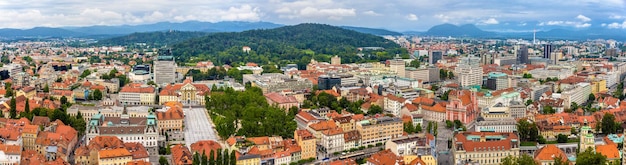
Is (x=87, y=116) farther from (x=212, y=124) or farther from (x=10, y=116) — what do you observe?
(x=212, y=124)

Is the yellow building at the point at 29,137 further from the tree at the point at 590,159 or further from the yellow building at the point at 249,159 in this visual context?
the tree at the point at 590,159

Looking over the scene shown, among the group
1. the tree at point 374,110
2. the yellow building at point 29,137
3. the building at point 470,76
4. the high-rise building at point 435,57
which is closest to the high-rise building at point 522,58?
the high-rise building at point 435,57

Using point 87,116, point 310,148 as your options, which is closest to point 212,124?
point 87,116

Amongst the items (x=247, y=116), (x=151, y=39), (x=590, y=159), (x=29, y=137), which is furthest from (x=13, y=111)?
(x=151, y=39)

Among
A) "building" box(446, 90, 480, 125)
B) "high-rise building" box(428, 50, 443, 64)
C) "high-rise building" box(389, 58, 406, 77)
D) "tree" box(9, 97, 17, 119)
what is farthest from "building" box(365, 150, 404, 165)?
"high-rise building" box(428, 50, 443, 64)

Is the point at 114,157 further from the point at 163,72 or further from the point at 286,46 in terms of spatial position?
the point at 286,46

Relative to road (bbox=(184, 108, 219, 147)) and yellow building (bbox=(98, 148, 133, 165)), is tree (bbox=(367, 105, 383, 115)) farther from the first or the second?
yellow building (bbox=(98, 148, 133, 165))
